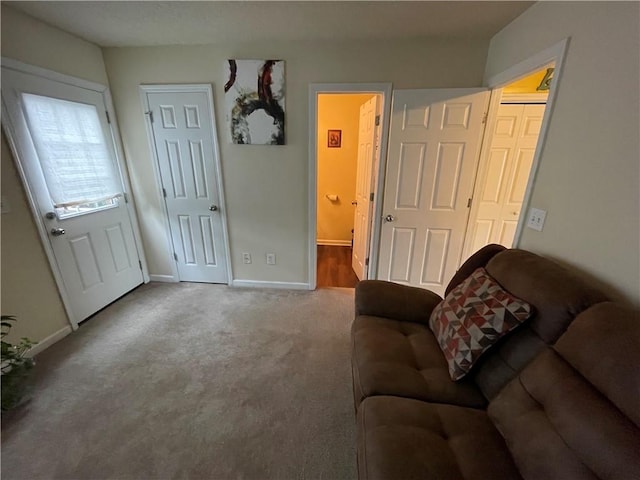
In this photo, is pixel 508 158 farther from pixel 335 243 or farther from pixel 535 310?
pixel 335 243

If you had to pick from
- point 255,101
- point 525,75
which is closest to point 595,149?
point 525,75

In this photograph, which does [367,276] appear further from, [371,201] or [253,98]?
[253,98]

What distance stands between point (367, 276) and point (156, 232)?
7.90 feet

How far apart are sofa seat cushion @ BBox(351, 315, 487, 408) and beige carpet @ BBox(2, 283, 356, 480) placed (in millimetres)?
447

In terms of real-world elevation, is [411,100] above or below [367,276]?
above

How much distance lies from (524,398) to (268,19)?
8.64 feet

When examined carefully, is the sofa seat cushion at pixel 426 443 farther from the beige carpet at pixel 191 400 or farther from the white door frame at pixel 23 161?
the white door frame at pixel 23 161

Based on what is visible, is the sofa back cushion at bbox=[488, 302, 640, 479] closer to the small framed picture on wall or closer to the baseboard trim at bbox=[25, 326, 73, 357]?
the baseboard trim at bbox=[25, 326, 73, 357]

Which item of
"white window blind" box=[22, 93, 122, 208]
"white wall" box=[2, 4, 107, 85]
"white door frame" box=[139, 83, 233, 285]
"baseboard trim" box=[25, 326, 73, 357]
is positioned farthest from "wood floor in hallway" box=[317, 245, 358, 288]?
"white wall" box=[2, 4, 107, 85]

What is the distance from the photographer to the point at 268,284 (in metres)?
3.01

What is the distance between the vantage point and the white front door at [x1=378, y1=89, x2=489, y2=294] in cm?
222

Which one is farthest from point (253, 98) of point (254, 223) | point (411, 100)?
point (411, 100)

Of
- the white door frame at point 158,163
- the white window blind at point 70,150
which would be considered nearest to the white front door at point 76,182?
the white window blind at point 70,150

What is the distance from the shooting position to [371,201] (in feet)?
8.73
